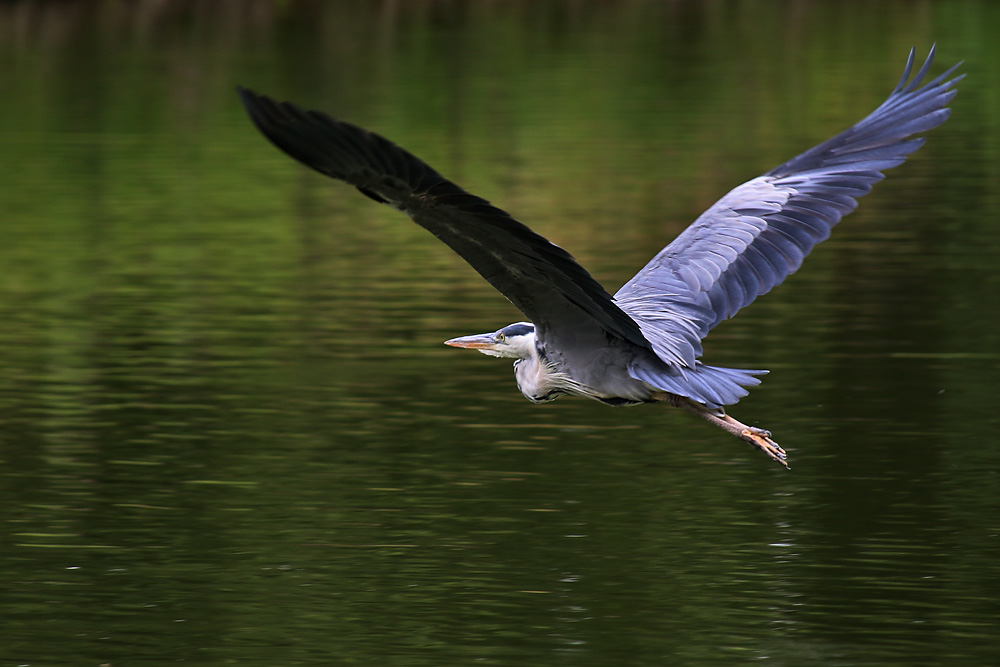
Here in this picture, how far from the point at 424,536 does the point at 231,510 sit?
1.12 meters

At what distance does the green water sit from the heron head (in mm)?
916

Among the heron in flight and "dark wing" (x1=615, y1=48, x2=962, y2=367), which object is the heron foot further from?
"dark wing" (x1=615, y1=48, x2=962, y2=367)

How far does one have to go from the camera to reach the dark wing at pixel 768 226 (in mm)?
8211

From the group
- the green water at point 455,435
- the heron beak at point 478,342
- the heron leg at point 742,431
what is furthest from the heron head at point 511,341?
the green water at point 455,435

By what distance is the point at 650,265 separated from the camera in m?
8.52

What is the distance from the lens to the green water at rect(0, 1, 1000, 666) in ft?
23.9

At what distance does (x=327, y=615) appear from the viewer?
7359 millimetres

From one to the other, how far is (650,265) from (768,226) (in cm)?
59

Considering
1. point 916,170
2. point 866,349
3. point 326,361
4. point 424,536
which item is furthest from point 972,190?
point 424,536

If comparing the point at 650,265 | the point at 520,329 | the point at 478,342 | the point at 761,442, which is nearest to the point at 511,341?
the point at 520,329

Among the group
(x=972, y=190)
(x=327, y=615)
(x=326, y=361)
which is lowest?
(x=327, y=615)

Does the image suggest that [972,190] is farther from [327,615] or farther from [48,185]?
[327,615]

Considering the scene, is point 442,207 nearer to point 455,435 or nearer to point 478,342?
point 478,342

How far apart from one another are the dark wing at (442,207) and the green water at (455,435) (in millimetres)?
1363
